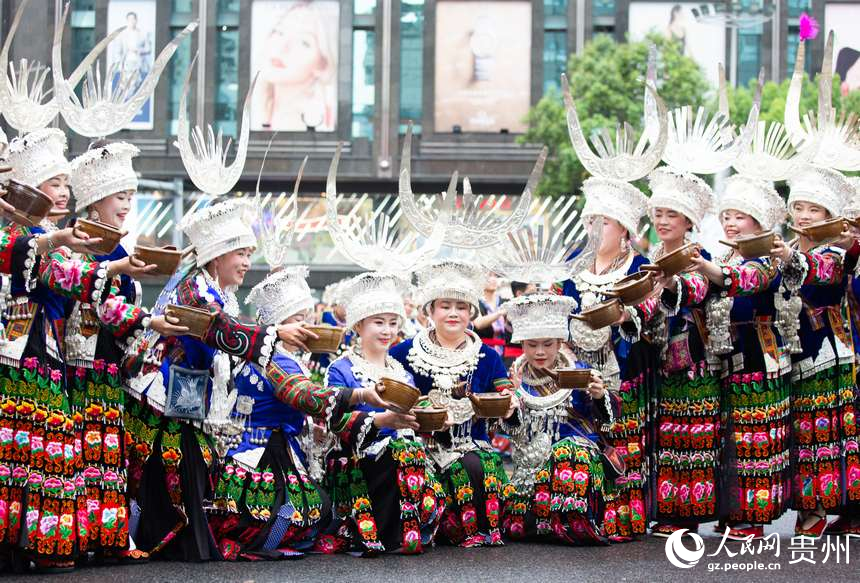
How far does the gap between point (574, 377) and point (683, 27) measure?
→ 28.3 metres

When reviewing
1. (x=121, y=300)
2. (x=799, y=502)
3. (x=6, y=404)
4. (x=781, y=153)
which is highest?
(x=781, y=153)

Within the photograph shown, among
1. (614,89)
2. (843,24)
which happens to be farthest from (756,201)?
(843,24)

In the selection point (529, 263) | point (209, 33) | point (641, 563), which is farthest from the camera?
point (209, 33)

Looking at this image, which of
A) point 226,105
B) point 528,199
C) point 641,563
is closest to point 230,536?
point 641,563

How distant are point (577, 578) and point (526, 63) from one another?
A: 95.2 ft

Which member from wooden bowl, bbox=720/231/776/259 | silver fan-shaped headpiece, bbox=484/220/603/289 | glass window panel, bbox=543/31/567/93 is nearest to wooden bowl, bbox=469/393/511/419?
silver fan-shaped headpiece, bbox=484/220/603/289

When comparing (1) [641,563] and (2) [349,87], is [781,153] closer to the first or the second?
(1) [641,563]

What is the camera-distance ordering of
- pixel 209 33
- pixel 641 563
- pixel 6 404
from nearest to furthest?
1. pixel 6 404
2. pixel 641 563
3. pixel 209 33

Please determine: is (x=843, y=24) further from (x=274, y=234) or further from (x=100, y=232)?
(x=100, y=232)

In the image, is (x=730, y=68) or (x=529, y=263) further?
(x=730, y=68)

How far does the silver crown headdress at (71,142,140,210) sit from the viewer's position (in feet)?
20.0

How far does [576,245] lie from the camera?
728 centimetres

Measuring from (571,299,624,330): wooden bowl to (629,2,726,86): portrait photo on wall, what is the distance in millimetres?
27436
